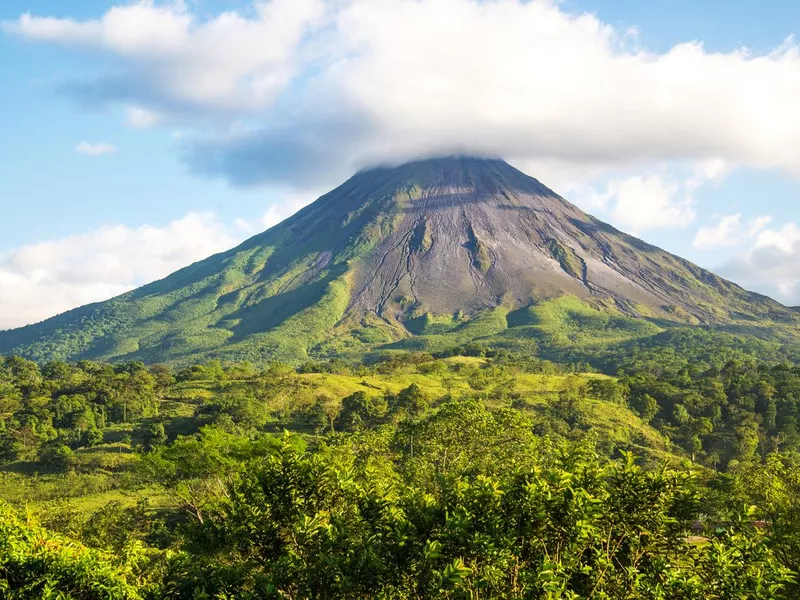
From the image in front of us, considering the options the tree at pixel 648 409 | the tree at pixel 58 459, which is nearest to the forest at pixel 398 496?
the tree at pixel 58 459

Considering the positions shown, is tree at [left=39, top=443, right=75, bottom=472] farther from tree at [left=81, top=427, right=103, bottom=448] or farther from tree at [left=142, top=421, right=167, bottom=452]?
tree at [left=142, top=421, right=167, bottom=452]

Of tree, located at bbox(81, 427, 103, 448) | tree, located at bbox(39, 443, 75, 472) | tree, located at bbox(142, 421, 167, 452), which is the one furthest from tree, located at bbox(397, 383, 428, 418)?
tree, located at bbox(39, 443, 75, 472)

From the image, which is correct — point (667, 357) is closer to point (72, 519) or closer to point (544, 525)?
point (72, 519)

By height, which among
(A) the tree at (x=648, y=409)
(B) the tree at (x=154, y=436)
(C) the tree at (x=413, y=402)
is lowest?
(A) the tree at (x=648, y=409)

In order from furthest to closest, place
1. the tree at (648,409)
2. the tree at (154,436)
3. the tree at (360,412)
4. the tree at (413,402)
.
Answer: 1. the tree at (648,409)
2. the tree at (413,402)
3. the tree at (360,412)
4. the tree at (154,436)

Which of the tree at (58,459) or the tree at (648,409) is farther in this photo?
the tree at (648,409)

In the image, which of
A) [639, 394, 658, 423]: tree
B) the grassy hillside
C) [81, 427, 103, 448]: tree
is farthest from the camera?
[639, 394, 658, 423]: tree

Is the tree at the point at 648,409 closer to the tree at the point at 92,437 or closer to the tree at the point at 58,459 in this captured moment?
the tree at the point at 92,437

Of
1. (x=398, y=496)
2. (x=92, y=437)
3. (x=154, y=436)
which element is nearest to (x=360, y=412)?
(x=154, y=436)

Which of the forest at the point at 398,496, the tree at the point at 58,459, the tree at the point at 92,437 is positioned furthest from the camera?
the tree at the point at 92,437

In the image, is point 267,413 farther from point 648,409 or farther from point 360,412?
point 648,409
